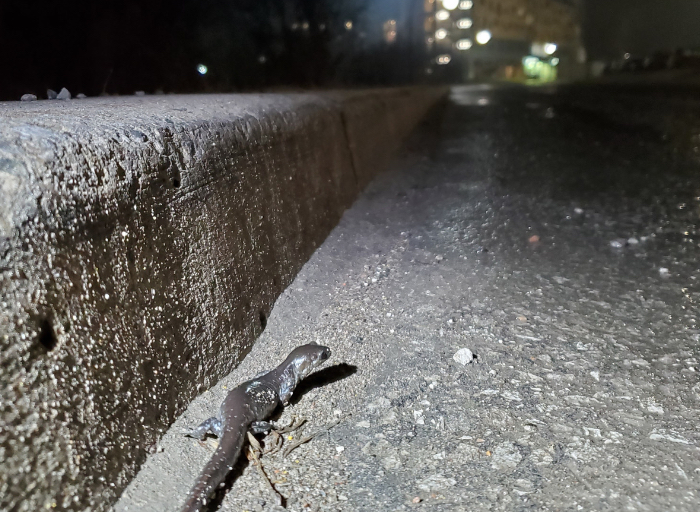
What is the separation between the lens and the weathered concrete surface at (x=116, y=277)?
4.37 feet

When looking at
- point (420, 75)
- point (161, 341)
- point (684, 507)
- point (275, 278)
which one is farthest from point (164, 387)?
point (420, 75)

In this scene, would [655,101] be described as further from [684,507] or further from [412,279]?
[684,507]

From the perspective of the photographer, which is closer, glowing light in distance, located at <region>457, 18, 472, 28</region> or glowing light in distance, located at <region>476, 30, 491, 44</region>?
glowing light in distance, located at <region>476, 30, 491, 44</region>

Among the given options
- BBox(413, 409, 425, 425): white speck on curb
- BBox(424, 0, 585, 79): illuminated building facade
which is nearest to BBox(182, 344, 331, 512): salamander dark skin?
BBox(413, 409, 425, 425): white speck on curb

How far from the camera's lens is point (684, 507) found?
1.55m

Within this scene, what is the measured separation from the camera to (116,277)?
64.8 inches

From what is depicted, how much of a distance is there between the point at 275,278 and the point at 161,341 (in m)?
1.04

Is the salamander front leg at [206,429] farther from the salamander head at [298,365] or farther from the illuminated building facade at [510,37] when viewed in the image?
the illuminated building facade at [510,37]

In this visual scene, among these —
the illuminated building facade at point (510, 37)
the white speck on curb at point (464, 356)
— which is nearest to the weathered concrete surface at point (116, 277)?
the white speck on curb at point (464, 356)

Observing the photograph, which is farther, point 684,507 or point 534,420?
point 534,420

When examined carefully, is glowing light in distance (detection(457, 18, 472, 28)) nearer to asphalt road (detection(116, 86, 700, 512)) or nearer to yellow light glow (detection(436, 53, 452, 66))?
yellow light glow (detection(436, 53, 452, 66))

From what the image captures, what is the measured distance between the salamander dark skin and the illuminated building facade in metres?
46.0

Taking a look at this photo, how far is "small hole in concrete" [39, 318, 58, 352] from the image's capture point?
137 centimetres

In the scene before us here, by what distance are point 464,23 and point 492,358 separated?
5382cm
